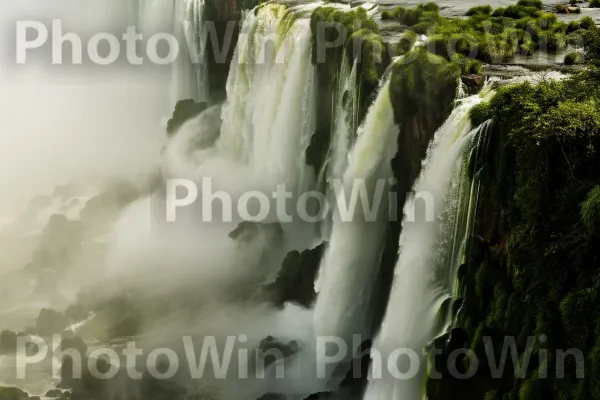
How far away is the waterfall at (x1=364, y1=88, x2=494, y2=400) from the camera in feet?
43.3

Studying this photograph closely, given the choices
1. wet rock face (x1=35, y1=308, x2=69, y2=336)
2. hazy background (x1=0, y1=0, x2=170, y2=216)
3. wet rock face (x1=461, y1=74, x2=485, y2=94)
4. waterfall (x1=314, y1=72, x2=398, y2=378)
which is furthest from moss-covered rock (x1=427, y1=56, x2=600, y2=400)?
hazy background (x1=0, y1=0, x2=170, y2=216)

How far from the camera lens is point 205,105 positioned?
3572 centimetres

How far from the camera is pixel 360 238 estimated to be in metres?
18.6

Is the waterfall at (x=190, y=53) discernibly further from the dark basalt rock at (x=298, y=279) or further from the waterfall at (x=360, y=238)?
the waterfall at (x=360, y=238)

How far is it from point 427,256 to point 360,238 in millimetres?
4213

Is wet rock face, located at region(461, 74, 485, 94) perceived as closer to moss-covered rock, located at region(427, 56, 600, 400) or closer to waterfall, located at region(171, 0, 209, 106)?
moss-covered rock, located at region(427, 56, 600, 400)

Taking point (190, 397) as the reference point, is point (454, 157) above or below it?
above

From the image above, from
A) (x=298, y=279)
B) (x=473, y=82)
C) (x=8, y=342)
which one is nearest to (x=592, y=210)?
(x=473, y=82)

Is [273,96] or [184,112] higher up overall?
[273,96]

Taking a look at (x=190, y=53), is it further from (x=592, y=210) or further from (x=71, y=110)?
(x=592, y=210)

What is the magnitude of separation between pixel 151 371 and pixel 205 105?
18657mm

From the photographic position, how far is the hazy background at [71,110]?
133 feet

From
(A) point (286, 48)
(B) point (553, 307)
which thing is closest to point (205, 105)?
(A) point (286, 48)

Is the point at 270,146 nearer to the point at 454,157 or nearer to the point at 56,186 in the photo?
the point at 454,157
